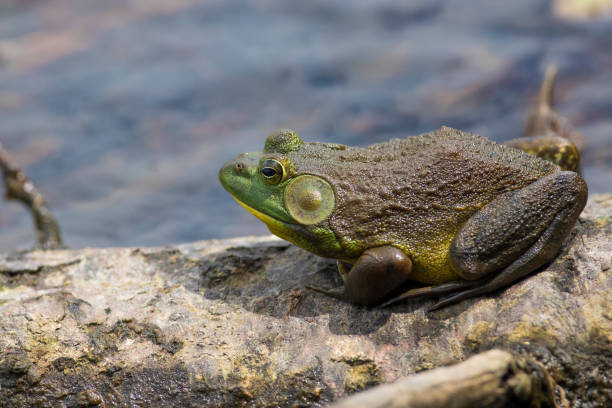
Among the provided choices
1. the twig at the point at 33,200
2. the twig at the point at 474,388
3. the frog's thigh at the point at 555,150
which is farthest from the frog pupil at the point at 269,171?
the twig at the point at 33,200

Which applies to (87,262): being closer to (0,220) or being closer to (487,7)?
(0,220)

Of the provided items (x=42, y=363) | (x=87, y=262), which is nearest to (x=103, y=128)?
(x=87, y=262)

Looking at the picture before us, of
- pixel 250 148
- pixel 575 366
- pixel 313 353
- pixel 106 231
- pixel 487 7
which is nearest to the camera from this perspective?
pixel 575 366

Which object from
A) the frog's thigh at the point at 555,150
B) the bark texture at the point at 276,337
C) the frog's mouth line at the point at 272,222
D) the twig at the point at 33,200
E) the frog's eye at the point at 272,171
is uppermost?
the twig at the point at 33,200

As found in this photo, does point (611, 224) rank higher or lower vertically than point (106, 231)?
lower

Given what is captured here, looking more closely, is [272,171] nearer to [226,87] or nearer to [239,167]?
[239,167]

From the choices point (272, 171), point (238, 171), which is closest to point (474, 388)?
point (272, 171)

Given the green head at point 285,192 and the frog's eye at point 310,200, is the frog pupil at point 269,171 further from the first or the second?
the frog's eye at point 310,200
